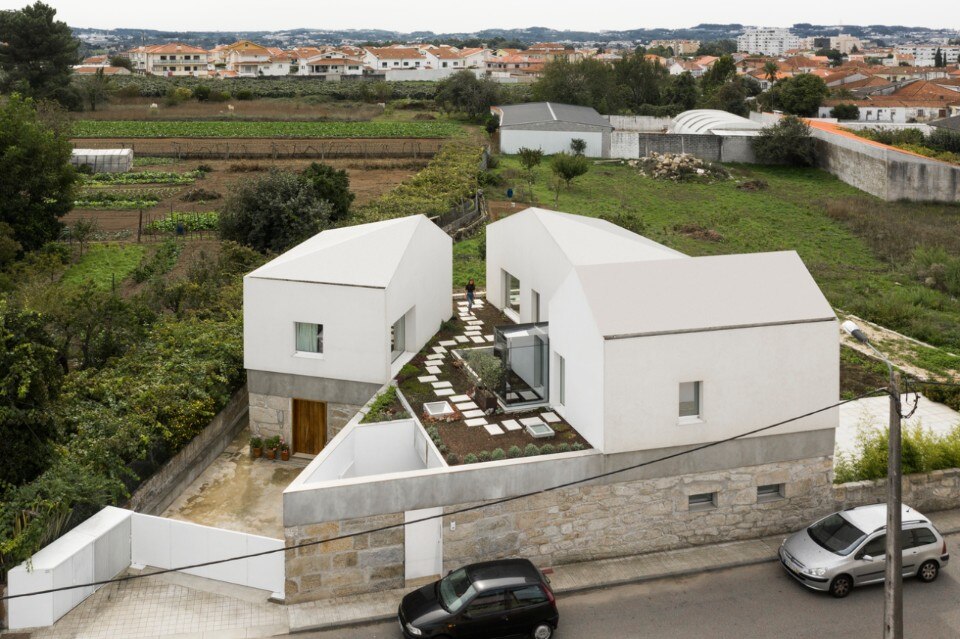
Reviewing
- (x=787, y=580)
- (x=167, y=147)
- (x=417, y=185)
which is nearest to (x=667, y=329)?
(x=787, y=580)

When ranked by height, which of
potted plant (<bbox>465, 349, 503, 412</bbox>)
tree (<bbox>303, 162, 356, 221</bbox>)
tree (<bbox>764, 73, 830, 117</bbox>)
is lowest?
potted plant (<bbox>465, 349, 503, 412</bbox>)

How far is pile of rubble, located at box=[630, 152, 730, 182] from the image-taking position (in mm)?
61531

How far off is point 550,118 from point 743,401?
51924 mm

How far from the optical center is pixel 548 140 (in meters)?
67.6

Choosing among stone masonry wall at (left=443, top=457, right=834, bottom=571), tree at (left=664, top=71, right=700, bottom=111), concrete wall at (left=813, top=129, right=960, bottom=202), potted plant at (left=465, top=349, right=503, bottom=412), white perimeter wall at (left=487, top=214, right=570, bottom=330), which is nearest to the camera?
stone masonry wall at (left=443, top=457, right=834, bottom=571)

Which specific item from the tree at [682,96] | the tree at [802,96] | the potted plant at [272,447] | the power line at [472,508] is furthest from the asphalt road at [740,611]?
the tree at [682,96]

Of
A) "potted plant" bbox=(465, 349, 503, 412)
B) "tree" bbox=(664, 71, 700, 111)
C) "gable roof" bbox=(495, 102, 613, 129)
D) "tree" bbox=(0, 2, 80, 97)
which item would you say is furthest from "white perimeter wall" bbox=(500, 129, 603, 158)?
"potted plant" bbox=(465, 349, 503, 412)

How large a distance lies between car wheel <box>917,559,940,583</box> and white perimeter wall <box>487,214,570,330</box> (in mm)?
9596

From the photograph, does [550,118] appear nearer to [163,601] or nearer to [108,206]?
[108,206]

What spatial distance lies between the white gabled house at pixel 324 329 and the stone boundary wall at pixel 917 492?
10468 millimetres

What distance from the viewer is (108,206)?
181 feet

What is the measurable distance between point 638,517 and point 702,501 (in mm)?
1515

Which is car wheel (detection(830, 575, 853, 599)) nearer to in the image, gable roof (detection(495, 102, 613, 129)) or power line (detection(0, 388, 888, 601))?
power line (detection(0, 388, 888, 601))

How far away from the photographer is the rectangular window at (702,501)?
19.3 meters
